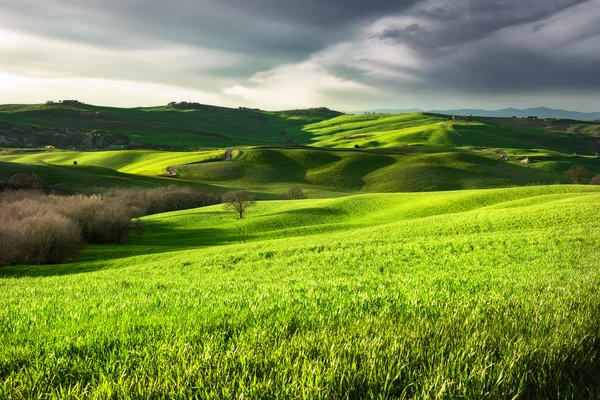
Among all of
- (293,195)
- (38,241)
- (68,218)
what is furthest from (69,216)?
(293,195)

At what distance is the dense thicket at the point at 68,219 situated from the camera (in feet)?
145

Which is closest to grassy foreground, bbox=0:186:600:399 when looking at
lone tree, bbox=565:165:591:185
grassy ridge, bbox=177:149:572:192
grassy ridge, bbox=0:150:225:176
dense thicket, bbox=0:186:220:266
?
dense thicket, bbox=0:186:220:266

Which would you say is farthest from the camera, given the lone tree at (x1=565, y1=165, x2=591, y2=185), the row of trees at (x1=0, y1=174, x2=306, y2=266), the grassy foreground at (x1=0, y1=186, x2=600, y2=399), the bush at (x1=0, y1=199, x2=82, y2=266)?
the lone tree at (x1=565, y1=165, x2=591, y2=185)

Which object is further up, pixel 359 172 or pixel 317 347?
pixel 317 347

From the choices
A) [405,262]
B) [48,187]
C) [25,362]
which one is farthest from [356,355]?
[48,187]

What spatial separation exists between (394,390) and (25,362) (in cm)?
421

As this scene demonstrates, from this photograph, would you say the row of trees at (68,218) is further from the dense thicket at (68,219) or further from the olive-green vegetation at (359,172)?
the olive-green vegetation at (359,172)

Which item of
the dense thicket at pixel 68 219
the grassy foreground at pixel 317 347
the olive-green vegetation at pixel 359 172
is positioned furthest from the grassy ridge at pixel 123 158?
the grassy foreground at pixel 317 347

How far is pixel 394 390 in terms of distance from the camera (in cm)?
343

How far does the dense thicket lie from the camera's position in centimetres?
4406

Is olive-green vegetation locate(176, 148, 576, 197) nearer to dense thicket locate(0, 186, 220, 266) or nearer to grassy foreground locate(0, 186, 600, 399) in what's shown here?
dense thicket locate(0, 186, 220, 266)

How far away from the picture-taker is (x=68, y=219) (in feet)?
166

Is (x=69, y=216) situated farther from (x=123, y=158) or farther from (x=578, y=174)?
(x=578, y=174)

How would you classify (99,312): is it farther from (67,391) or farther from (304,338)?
(304,338)
